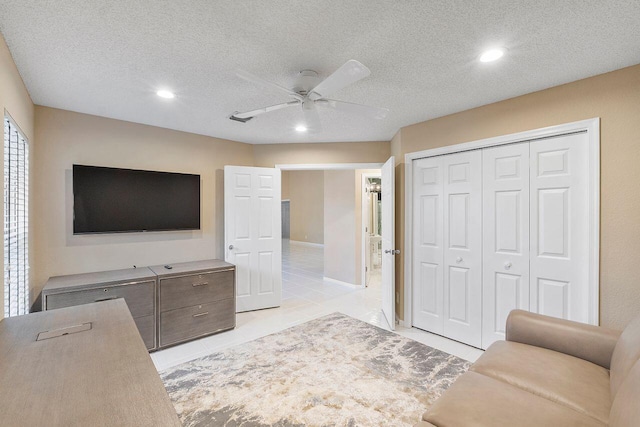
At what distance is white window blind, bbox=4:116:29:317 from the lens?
1896 mm

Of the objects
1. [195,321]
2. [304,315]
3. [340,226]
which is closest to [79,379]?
[195,321]

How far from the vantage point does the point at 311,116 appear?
222 centimetres

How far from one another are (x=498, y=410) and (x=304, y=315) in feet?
9.35

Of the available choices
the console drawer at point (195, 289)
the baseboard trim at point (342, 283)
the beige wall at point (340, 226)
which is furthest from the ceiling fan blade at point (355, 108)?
the baseboard trim at point (342, 283)

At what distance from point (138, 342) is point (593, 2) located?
273 cm

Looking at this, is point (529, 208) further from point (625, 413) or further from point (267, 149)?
point (267, 149)

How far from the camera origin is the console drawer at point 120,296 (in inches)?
97.6

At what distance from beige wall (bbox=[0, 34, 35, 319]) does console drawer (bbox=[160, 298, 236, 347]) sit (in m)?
1.33

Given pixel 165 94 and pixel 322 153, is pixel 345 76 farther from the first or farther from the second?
pixel 322 153

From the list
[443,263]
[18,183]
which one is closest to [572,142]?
[443,263]

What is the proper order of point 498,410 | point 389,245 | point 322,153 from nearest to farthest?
1. point 498,410
2. point 389,245
3. point 322,153

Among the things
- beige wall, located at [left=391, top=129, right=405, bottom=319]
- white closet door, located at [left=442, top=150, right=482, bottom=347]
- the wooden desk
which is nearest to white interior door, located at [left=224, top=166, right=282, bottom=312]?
beige wall, located at [left=391, top=129, right=405, bottom=319]

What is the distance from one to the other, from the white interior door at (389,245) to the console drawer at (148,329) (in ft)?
8.31

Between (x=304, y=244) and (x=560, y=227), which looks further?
(x=304, y=244)
